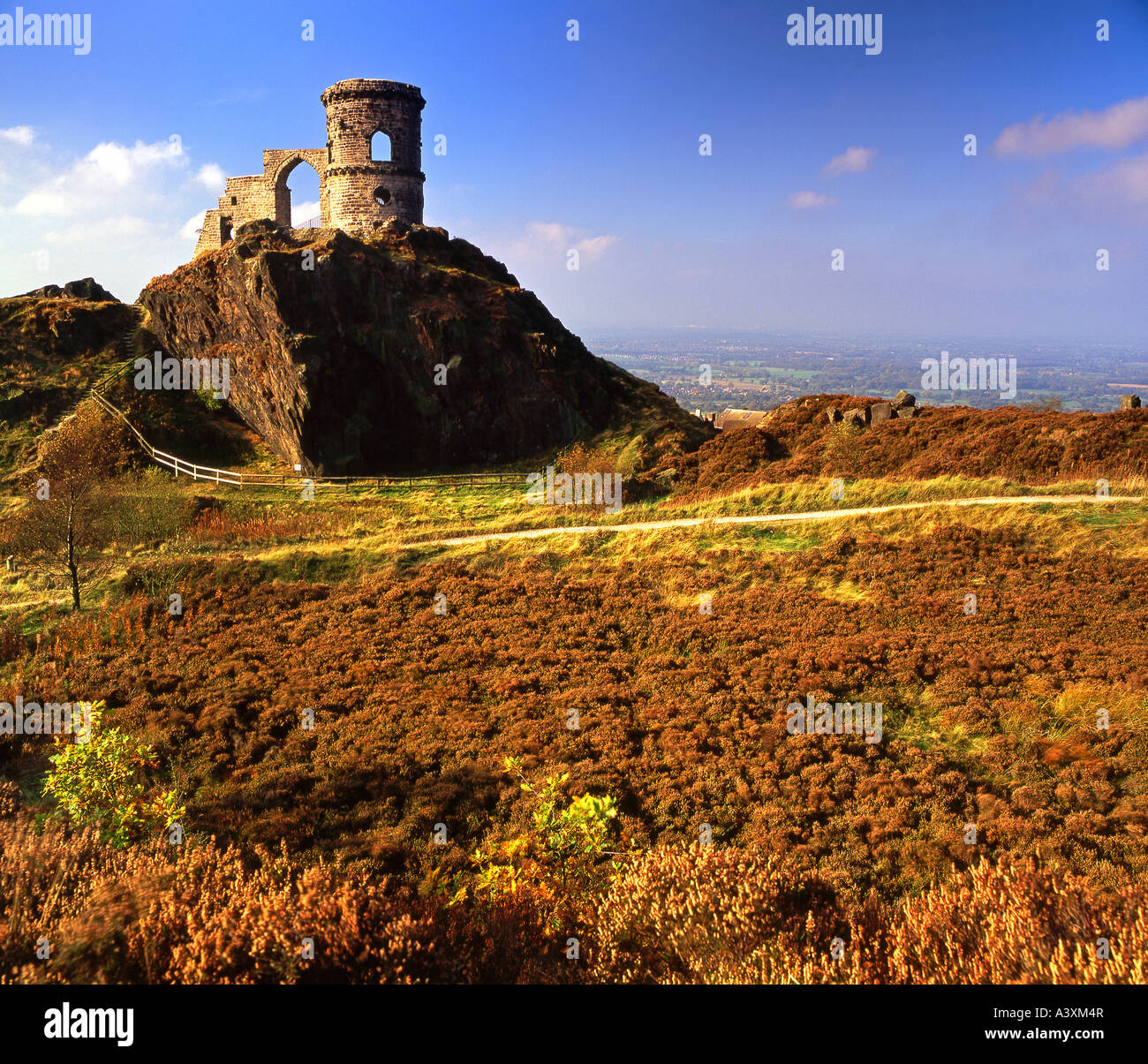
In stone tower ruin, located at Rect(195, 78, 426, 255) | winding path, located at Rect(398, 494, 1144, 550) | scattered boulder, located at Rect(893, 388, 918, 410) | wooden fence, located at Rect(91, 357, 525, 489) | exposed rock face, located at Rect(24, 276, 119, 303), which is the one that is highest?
stone tower ruin, located at Rect(195, 78, 426, 255)

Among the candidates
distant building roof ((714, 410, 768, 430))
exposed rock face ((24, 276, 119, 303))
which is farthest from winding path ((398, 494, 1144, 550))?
exposed rock face ((24, 276, 119, 303))

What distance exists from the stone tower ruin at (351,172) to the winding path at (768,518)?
28128 mm

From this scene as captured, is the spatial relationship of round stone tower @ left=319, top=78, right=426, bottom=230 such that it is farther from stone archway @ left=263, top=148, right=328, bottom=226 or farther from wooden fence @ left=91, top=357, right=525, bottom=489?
wooden fence @ left=91, top=357, right=525, bottom=489

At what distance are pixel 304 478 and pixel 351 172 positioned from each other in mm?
20974

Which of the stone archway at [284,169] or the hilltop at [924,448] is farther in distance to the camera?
the stone archway at [284,169]

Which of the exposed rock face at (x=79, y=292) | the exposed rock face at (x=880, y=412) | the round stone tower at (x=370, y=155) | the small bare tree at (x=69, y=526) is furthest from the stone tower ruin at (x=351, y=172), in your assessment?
the exposed rock face at (x=880, y=412)

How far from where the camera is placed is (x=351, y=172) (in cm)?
4184

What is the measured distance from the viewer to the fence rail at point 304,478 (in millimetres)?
33125


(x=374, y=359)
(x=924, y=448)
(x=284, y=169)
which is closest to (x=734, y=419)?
(x=924, y=448)

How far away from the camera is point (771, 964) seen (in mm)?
5895

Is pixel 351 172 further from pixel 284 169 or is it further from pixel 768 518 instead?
pixel 768 518

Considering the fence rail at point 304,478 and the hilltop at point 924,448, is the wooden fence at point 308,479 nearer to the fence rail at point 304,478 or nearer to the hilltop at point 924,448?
the fence rail at point 304,478

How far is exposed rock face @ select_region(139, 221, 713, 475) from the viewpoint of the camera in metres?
35.1

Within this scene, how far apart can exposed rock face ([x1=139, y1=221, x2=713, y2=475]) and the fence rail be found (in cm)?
123
